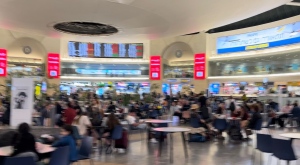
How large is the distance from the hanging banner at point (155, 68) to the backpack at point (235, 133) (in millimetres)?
15954

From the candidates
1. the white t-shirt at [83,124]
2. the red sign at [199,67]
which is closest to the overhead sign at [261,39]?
the red sign at [199,67]

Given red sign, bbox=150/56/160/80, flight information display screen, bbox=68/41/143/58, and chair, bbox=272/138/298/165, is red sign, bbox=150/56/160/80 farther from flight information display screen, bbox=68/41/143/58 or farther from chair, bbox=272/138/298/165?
chair, bbox=272/138/298/165

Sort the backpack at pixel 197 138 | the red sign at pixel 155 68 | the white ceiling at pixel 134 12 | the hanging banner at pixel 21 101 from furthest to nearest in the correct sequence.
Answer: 1. the red sign at pixel 155 68
2. the backpack at pixel 197 138
3. the white ceiling at pixel 134 12
4. the hanging banner at pixel 21 101

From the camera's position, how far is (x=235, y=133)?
35.1 feet

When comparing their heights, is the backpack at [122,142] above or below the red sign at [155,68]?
below

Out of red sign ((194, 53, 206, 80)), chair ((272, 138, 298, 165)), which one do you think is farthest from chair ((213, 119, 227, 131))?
red sign ((194, 53, 206, 80))

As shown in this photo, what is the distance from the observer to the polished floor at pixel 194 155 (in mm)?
7238

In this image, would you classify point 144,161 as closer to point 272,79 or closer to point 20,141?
point 20,141

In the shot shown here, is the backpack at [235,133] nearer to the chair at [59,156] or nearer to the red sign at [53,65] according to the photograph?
the chair at [59,156]

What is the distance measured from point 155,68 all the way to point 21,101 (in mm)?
18291

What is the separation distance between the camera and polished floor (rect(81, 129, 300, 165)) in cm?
724

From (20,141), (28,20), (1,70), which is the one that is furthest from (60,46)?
(20,141)

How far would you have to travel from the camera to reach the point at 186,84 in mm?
26797

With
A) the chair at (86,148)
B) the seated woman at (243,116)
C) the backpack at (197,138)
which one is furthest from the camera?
the seated woman at (243,116)
